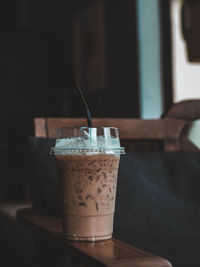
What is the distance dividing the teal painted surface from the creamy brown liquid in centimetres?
253

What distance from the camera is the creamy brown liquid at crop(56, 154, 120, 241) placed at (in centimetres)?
87

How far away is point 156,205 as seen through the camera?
1.27 metres

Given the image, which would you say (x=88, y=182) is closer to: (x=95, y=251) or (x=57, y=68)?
(x=95, y=251)

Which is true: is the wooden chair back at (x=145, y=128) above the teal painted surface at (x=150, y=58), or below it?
below

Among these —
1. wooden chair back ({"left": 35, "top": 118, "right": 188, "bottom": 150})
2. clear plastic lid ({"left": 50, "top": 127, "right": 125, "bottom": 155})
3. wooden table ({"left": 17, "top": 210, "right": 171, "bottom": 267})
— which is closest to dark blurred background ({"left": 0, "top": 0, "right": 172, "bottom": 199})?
wooden chair back ({"left": 35, "top": 118, "right": 188, "bottom": 150})

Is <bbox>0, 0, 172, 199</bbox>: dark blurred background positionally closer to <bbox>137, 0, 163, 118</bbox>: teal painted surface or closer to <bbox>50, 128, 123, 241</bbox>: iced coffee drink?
<bbox>137, 0, 163, 118</bbox>: teal painted surface

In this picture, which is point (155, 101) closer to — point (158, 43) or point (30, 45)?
point (158, 43)

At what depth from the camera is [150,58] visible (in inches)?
135

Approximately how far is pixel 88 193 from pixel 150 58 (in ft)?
8.79

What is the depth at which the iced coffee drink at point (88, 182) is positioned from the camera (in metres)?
0.87

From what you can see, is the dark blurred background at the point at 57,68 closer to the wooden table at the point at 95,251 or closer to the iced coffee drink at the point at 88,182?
the wooden table at the point at 95,251

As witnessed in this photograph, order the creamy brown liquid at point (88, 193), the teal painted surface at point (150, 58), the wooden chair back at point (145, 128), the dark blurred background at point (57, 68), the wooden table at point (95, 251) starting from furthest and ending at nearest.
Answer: the dark blurred background at point (57, 68) → the teal painted surface at point (150, 58) → the wooden chair back at point (145, 128) → the creamy brown liquid at point (88, 193) → the wooden table at point (95, 251)

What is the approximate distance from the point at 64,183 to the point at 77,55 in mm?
3711

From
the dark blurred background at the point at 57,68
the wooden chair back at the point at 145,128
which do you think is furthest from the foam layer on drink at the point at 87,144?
the dark blurred background at the point at 57,68
